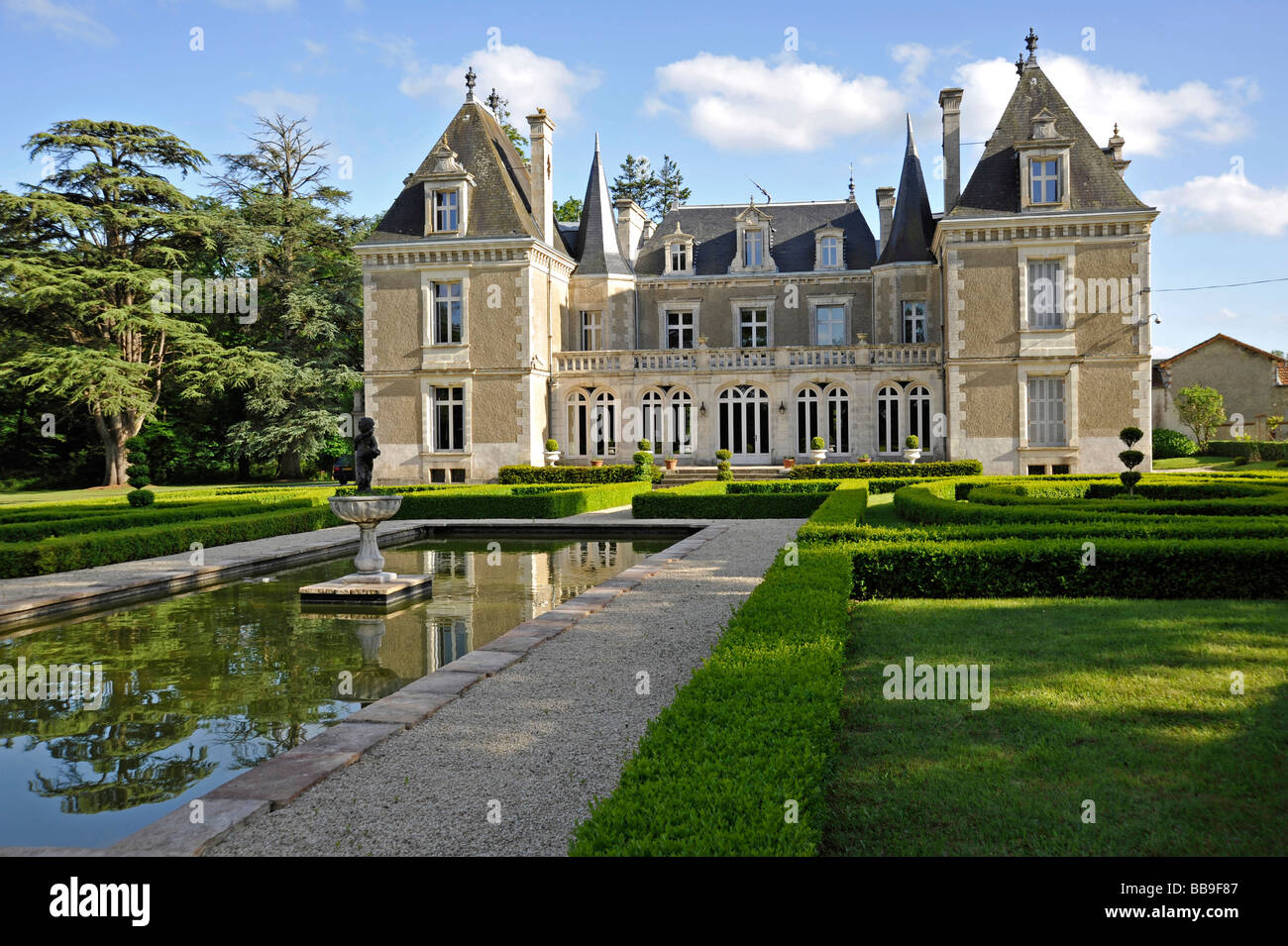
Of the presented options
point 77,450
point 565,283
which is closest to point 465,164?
point 565,283

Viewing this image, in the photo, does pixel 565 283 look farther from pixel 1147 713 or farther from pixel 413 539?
pixel 1147 713

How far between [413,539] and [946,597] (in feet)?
35.4

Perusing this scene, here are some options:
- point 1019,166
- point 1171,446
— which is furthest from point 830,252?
point 1171,446

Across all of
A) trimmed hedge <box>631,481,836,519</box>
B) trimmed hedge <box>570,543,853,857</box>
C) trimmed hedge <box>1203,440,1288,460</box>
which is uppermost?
trimmed hedge <box>1203,440,1288,460</box>

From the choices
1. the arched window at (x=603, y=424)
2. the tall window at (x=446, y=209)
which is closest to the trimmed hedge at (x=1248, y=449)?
the arched window at (x=603, y=424)

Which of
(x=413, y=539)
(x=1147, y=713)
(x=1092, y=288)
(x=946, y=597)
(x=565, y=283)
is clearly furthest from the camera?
(x=565, y=283)

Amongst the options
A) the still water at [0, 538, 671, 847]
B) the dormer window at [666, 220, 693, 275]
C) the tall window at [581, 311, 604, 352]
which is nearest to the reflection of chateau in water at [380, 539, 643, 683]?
the still water at [0, 538, 671, 847]

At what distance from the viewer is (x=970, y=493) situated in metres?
Result: 14.9

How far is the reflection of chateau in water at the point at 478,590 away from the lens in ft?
24.8

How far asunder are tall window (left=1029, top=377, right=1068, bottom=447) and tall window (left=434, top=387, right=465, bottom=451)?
1750 centimetres

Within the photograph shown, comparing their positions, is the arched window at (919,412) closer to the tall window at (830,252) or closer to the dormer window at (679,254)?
the tall window at (830,252)

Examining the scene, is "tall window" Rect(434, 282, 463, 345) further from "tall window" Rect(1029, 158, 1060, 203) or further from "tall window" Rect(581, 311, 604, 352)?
"tall window" Rect(1029, 158, 1060, 203)

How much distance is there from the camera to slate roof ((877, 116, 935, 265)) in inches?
1091

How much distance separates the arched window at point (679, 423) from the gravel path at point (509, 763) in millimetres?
20019
